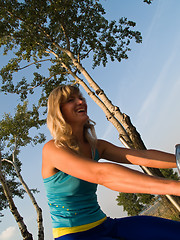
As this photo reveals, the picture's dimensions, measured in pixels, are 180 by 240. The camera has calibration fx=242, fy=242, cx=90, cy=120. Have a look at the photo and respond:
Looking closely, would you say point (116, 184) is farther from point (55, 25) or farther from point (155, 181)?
point (55, 25)

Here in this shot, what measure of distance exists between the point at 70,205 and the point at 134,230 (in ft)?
1.73

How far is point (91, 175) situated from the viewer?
4.97 ft

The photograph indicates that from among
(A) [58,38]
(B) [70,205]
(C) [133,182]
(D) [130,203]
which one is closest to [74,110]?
(B) [70,205]

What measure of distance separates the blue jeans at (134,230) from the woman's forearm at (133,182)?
1.82ft

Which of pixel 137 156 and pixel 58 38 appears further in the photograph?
pixel 58 38

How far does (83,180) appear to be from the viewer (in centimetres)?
191

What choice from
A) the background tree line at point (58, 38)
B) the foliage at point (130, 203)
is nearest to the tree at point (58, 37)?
the background tree line at point (58, 38)

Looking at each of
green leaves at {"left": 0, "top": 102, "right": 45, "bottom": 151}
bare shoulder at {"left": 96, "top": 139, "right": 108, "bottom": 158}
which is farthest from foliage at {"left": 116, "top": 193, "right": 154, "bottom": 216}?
bare shoulder at {"left": 96, "top": 139, "right": 108, "bottom": 158}

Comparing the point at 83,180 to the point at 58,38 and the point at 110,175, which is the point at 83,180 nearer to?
the point at 110,175

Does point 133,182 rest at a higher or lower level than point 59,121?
lower

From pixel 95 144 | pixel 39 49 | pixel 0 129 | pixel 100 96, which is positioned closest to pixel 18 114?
pixel 0 129

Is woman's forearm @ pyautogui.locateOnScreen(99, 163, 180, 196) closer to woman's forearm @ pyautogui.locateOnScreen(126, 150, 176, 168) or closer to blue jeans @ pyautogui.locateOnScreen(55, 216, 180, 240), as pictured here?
blue jeans @ pyautogui.locateOnScreen(55, 216, 180, 240)

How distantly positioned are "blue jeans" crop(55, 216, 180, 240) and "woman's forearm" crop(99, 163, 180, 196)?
56 centimetres

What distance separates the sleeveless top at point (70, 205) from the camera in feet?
6.12
